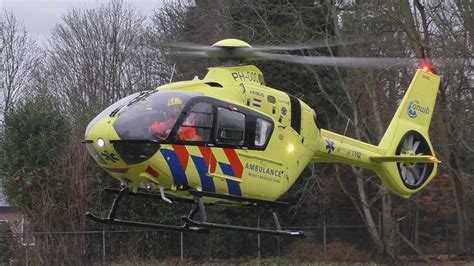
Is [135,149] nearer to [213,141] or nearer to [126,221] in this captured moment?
[213,141]

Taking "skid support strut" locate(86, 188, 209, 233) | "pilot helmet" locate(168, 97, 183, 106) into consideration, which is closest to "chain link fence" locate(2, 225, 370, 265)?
"skid support strut" locate(86, 188, 209, 233)

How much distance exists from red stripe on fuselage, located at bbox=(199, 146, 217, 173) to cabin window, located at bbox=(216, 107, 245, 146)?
225 mm

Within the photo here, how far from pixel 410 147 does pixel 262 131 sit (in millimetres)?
4926

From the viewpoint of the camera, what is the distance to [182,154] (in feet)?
38.7

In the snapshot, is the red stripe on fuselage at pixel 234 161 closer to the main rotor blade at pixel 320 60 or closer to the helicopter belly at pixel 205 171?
the helicopter belly at pixel 205 171

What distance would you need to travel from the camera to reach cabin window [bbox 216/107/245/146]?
39.4ft

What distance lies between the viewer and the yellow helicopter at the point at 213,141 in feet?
37.7

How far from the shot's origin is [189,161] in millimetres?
11898

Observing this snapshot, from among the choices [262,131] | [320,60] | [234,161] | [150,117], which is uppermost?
[320,60]

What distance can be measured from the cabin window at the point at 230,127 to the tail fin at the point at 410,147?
432cm

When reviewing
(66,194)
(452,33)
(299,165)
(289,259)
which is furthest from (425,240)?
(299,165)

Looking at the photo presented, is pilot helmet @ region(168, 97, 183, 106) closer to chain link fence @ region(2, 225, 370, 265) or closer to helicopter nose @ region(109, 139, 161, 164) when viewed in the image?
helicopter nose @ region(109, 139, 161, 164)

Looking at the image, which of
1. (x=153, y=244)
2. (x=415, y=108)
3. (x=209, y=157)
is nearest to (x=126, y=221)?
(x=209, y=157)

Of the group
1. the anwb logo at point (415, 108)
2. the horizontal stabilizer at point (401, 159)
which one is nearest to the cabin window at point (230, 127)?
the horizontal stabilizer at point (401, 159)
